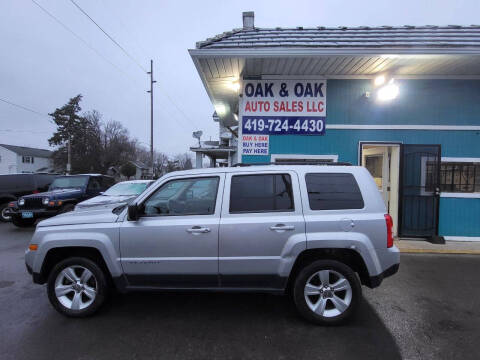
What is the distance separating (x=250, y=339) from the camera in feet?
8.85

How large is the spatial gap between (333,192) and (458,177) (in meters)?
5.51

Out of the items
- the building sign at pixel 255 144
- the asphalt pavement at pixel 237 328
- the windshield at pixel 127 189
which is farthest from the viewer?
the windshield at pixel 127 189

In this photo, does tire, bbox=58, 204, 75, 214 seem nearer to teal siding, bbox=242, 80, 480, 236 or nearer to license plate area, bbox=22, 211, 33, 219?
license plate area, bbox=22, 211, 33, 219

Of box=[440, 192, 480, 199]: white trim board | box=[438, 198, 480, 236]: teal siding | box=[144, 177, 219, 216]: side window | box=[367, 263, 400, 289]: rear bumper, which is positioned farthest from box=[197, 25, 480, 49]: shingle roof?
A: box=[367, 263, 400, 289]: rear bumper

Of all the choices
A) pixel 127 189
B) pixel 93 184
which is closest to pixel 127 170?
pixel 93 184

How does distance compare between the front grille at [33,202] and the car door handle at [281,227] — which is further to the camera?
the front grille at [33,202]

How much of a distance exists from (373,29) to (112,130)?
54.3 metres

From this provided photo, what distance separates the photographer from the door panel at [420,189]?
635 centimetres

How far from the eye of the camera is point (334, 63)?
581 cm

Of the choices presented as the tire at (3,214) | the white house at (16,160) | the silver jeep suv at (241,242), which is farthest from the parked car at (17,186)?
the white house at (16,160)

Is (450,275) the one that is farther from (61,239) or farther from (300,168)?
(61,239)

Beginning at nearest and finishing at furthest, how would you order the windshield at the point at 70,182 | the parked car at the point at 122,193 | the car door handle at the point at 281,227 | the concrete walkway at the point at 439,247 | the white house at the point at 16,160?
the car door handle at the point at 281,227 → the concrete walkway at the point at 439,247 → the parked car at the point at 122,193 → the windshield at the point at 70,182 → the white house at the point at 16,160

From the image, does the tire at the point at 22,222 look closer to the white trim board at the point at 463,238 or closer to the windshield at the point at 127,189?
the windshield at the point at 127,189

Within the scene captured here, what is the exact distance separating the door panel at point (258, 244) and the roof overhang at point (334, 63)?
158 inches
